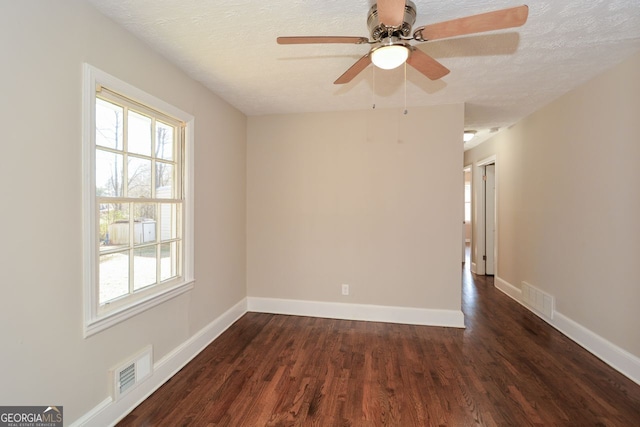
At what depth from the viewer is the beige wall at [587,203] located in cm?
218

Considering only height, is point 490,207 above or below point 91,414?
above

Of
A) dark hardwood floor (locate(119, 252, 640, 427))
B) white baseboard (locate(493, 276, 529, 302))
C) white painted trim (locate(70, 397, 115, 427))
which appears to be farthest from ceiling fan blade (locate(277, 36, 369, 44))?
white baseboard (locate(493, 276, 529, 302))

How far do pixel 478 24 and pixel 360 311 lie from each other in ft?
9.50

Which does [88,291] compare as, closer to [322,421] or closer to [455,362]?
[322,421]

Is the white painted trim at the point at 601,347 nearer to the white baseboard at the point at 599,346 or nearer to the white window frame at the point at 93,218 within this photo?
the white baseboard at the point at 599,346

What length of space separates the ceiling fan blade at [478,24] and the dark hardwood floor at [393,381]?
2.21m

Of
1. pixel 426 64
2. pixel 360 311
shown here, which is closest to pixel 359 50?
pixel 426 64

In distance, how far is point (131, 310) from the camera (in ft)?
6.05

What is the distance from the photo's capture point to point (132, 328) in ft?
6.18

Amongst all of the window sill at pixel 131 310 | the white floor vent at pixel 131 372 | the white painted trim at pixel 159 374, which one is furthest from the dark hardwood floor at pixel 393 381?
the window sill at pixel 131 310

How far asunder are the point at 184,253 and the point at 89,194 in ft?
3.23

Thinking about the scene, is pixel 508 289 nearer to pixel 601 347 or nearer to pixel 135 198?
pixel 601 347

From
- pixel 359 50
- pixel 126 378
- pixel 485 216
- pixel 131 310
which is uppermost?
pixel 359 50

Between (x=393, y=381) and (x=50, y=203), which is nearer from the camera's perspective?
(x=50, y=203)
